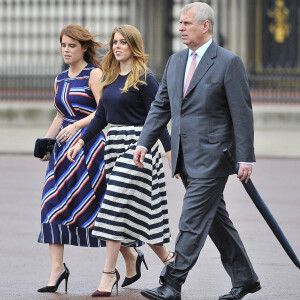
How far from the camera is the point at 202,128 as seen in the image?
6.05m

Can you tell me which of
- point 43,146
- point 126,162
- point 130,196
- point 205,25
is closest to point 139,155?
point 126,162

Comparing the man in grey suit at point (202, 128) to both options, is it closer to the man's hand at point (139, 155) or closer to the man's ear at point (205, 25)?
the man's ear at point (205, 25)

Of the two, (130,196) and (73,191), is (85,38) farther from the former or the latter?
(130,196)

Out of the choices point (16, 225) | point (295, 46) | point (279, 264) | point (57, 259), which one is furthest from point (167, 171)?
point (295, 46)

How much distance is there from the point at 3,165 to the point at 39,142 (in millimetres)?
7300

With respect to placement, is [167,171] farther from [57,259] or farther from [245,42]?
[245,42]

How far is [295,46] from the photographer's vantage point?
2303 centimetres

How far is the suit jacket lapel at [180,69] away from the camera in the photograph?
614cm

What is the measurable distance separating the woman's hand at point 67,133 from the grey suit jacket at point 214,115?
93 centimetres

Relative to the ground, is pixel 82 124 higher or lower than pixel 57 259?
higher

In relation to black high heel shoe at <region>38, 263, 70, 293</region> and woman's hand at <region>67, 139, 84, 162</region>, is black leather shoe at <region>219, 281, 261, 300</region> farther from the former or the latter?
woman's hand at <region>67, 139, 84, 162</region>

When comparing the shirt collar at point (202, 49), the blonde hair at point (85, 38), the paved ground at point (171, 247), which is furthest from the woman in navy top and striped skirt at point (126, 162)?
the shirt collar at point (202, 49)

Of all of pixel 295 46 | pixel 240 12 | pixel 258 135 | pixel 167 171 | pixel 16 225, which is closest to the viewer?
pixel 16 225

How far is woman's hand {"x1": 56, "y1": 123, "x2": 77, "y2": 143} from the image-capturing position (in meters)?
6.86
